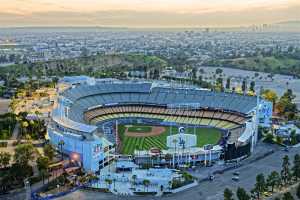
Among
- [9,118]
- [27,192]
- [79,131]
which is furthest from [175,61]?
[27,192]

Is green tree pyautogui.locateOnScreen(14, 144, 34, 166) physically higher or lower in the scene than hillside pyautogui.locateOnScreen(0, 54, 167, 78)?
lower

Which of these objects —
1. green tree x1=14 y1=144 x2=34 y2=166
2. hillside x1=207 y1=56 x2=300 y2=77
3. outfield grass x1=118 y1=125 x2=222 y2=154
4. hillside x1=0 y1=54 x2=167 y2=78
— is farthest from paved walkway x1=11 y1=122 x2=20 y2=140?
hillside x1=207 y1=56 x2=300 y2=77

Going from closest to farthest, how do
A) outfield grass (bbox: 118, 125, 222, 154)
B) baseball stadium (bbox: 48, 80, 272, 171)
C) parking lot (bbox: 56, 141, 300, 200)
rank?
parking lot (bbox: 56, 141, 300, 200) < baseball stadium (bbox: 48, 80, 272, 171) < outfield grass (bbox: 118, 125, 222, 154)

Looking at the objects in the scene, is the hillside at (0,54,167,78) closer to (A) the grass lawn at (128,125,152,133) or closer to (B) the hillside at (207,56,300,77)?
(B) the hillside at (207,56,300,77)

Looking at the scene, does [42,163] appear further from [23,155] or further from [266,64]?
[266,64]

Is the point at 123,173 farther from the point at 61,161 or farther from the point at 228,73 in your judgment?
the point at 228,73

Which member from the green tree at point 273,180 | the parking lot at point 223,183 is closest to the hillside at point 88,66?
the parking lot at point 223,183

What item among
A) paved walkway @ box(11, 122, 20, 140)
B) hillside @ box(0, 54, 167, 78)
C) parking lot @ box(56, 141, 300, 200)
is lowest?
parking lot @ box(56, 141, 300, 200)

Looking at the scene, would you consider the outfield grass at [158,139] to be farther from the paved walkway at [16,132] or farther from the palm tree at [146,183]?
the paved walkway at [16,132]
